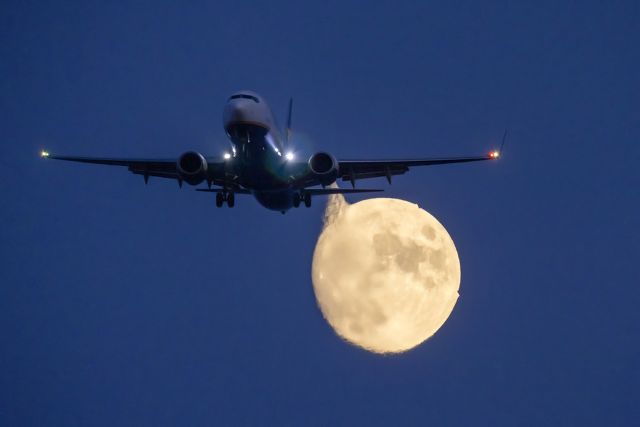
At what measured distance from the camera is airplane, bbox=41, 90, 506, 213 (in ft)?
138

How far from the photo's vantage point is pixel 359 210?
5712 cm

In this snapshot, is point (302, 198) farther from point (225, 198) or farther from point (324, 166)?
point (324, 166)

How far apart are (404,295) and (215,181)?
1678 centimetres

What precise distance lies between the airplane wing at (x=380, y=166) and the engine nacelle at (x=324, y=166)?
3.12 metres

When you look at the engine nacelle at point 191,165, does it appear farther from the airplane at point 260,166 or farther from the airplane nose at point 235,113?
the airplane nose at point 235,113

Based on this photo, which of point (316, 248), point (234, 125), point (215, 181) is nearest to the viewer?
point (234, 125)

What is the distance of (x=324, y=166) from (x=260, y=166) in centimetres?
323

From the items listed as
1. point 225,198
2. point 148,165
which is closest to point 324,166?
point 225,198

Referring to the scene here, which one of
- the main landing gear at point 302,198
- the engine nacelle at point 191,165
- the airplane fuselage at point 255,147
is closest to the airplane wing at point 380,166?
the main landing gear at point 302,198

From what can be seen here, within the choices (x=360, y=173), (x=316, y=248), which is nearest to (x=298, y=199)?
(x=360, y=173)

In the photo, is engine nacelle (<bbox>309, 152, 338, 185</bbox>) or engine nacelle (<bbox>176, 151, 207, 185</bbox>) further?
engine nacelle (<bbox>309, 152, 338, 185</bbox>)

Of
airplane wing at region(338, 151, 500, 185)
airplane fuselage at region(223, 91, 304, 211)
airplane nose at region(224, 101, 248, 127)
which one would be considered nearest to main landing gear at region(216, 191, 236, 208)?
airplane fuselage at region(223, 91, 304, 211)

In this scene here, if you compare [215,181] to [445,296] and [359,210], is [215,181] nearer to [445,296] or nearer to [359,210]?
[359,210]

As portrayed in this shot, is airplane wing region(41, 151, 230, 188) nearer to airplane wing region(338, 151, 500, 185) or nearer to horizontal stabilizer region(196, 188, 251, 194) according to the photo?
horizontal stabilizer region(196, 188, 251, 194)
